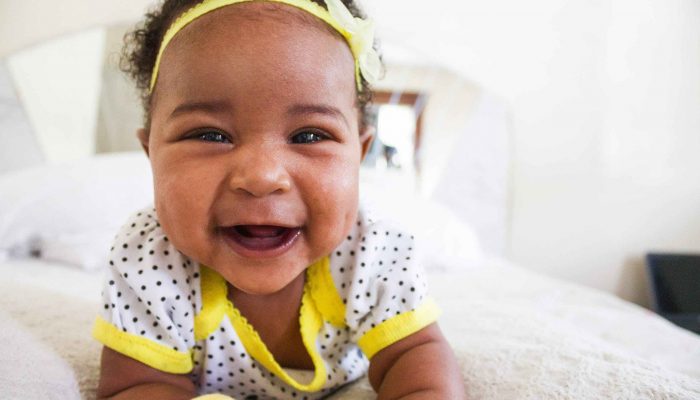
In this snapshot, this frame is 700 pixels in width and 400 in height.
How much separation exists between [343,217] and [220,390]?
1.01 feet

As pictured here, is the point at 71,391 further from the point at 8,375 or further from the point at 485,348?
the point at 485,348

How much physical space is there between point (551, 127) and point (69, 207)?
5.58ft

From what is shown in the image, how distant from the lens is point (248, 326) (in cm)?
65

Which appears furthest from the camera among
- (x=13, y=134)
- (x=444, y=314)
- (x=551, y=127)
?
(x=551, y=127)

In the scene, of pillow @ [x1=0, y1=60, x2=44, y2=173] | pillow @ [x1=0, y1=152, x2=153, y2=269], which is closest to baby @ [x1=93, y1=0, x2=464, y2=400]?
pillow @ [x1=0, y1=152, x2=153, y2=269]

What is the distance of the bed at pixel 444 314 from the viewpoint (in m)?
0.56

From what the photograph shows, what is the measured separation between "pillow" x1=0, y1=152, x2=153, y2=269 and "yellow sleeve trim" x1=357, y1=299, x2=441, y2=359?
34.3 inches

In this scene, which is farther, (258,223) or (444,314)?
(444,314)

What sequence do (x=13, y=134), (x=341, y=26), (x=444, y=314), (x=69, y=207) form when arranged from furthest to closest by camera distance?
(x=13, y=134)
(x=69, y=207)
(x=444, y=314)
(x=341, y=26)

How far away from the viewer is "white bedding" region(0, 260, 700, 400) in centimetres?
54

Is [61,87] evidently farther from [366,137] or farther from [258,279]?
[258,279]

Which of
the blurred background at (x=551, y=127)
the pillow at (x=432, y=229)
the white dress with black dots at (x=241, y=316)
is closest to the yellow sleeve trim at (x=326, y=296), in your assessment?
the white dress with black dots at (x=241, y=316)

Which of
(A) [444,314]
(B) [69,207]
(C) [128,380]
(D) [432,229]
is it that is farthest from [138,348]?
(D) [432,229]

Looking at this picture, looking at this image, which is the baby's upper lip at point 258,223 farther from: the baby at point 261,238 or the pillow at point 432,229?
the pillow at point 432,229
